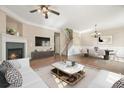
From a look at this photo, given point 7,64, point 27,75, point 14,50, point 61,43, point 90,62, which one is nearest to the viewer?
point 7,64

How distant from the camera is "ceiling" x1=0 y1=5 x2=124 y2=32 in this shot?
142 centimetres

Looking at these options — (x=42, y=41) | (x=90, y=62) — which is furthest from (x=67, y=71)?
(x=42, y=41)

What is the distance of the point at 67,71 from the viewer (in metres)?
1.81

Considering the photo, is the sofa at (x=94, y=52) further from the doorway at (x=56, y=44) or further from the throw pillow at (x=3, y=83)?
the throw pillow at (x=3, y=83)

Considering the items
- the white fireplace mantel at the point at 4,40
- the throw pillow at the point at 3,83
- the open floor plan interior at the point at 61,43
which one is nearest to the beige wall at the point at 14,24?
the open floor plan interior at the point at 61,43

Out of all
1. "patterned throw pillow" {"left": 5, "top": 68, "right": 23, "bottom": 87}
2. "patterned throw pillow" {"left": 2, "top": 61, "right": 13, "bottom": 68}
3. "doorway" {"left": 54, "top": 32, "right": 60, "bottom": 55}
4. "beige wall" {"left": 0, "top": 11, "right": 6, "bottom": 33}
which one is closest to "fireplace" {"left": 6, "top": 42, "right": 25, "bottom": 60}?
"patterned throw pillow" {"left": 2, "top": 61, "right": 13, "bottom": 68}

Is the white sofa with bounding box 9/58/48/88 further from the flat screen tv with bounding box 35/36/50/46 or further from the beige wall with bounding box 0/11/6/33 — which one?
the beige wall with bounding box 0/11/6/33

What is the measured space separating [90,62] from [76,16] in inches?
41.1

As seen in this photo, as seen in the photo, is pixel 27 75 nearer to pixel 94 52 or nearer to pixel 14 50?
pixel 14 50

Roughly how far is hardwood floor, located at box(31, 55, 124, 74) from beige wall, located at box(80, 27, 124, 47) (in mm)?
342

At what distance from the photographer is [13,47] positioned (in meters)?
1.62

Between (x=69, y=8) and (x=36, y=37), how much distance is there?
2.60ft
